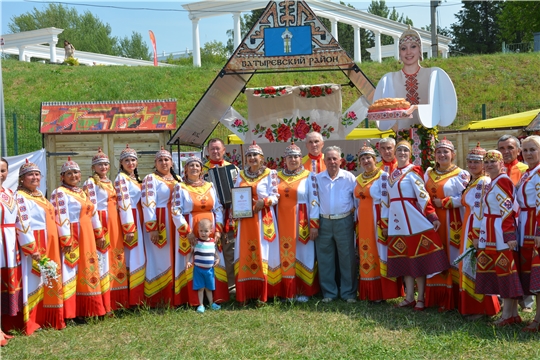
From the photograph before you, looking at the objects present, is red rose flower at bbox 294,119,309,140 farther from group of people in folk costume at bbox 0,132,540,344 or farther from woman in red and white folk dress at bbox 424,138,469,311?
woman in red and white folk dress at bbox 424,138,469,311

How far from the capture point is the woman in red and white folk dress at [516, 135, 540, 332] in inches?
185

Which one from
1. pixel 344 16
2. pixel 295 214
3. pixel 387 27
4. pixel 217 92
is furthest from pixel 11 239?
pixel 387 27

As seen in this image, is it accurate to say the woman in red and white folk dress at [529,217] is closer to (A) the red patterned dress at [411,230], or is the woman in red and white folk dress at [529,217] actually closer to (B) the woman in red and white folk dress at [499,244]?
(B) the woman in red and white folk dress at [499,244]

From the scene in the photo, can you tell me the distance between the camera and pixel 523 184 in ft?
15.9

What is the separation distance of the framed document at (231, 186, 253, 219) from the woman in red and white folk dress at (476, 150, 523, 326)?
2236 millimetres

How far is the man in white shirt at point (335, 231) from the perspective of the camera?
608 cm

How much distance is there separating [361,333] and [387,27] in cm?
2627

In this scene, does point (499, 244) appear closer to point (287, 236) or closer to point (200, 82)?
point (287, 236)

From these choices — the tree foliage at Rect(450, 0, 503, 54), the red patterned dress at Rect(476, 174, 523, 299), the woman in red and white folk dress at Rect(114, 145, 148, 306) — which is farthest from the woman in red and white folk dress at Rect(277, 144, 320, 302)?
the tree foliage at Rect(450, 0, 503, 54)

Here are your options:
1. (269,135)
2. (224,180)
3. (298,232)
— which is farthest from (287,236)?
(269,135)

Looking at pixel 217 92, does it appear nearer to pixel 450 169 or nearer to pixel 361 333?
pixel 450 169

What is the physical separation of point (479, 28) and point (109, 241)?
33683mm

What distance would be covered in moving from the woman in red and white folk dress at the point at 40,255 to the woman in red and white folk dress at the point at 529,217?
13.2 feet

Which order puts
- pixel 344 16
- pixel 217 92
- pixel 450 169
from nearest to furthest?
pixel 450 169, pixel 217 92, pixel 344 16
